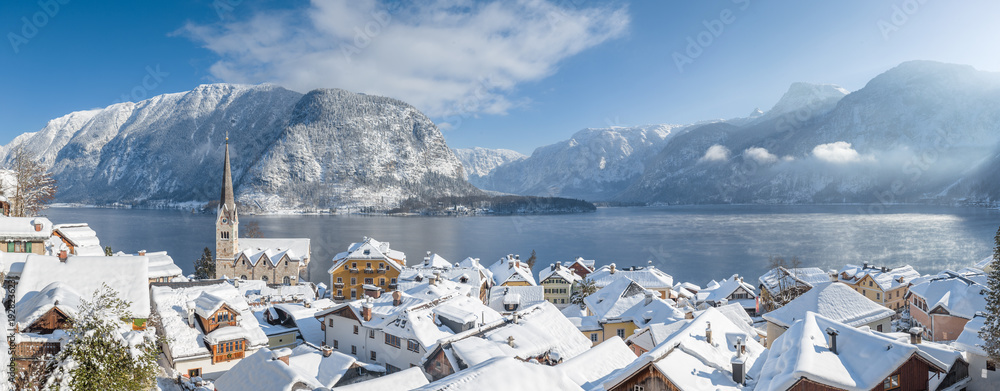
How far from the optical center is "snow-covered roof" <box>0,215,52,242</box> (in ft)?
83.4

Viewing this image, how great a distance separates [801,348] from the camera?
15.5 meters

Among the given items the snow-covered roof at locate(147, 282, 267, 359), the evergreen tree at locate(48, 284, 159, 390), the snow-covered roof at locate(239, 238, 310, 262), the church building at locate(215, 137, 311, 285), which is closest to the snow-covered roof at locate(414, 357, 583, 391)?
the evergreen tree at locate(48, 284, 159, 390)

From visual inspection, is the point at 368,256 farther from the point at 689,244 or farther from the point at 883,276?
the point at 689,244

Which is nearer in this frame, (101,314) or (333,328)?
(101,314)

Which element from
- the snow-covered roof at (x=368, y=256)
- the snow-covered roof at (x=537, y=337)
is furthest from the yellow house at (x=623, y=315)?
the snow-covered roof at (x=368, y=256)

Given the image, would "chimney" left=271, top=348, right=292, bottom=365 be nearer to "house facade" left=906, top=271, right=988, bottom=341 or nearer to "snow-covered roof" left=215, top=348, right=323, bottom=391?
"snow-covered roof" left=215, top=348, right=323, bottom=391

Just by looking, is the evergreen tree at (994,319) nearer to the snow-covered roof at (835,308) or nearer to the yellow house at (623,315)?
the snow-covered roof at (835,308)

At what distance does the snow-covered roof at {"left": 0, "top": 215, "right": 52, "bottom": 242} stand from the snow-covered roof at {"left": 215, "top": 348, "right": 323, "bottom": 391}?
14.3 metres

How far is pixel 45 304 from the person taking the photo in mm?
16812

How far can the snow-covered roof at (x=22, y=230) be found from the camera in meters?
25.4

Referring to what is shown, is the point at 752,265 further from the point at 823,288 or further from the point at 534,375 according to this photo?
the point at 534,375

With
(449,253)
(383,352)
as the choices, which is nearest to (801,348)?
(383,352)

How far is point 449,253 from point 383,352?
8337 centimetres

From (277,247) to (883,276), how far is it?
235 ft
